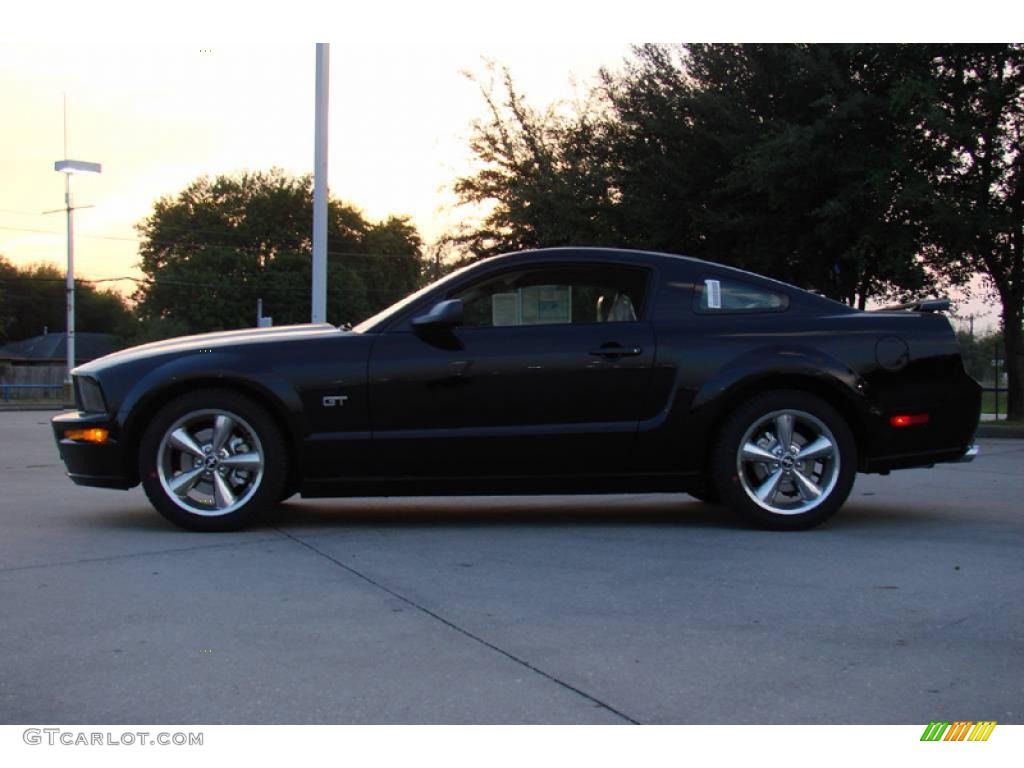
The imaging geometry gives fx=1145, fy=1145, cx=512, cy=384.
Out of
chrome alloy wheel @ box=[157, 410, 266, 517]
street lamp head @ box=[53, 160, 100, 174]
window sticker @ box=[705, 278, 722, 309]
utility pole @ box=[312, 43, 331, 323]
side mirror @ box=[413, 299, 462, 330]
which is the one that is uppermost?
street lamp head @ box=[53, 160, 100, 174]

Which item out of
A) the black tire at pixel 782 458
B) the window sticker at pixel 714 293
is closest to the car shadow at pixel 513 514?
the black tire at pixel 782 458

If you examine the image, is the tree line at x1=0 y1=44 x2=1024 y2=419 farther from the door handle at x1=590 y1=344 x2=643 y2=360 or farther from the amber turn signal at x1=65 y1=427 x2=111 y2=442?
the amber turn signal at x1=65 y1=427 x2=111 y2=442

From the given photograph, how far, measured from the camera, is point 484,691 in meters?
3.18

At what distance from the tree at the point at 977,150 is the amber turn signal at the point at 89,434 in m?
13.8

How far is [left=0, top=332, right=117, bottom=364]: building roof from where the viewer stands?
86562 mm

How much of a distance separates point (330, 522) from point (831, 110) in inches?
553

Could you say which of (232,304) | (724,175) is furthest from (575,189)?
(232,304)

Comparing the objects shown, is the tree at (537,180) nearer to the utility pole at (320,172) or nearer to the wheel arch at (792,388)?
the utility pole at (320,172)

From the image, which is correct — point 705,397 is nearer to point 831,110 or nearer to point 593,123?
point 831,110

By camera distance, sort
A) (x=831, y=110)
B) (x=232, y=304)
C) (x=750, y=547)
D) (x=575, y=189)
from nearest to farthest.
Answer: (x=750, y=547)
(x=831, y=110)
(x=575, y=189)
(x=232, y=304)

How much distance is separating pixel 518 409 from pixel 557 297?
0.68 metres
